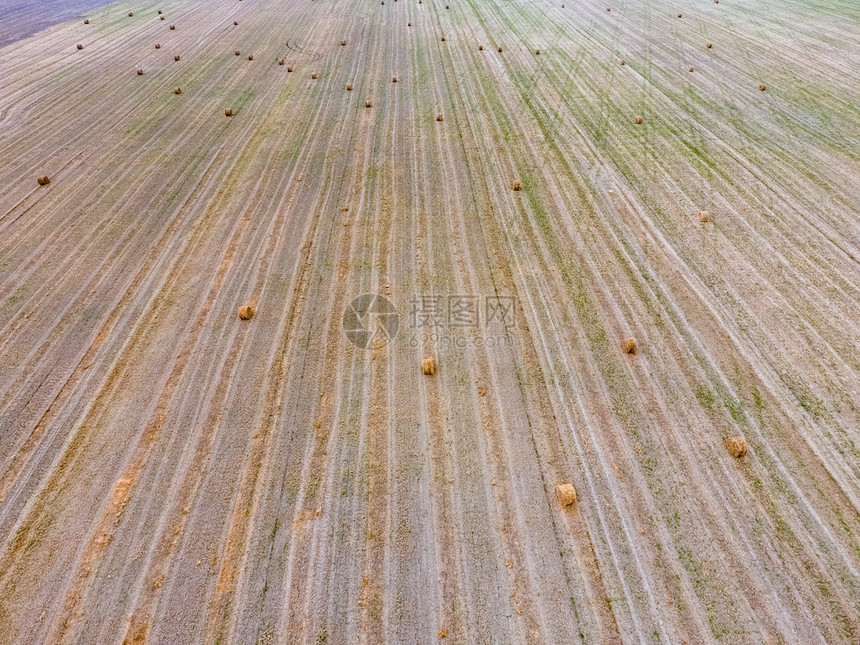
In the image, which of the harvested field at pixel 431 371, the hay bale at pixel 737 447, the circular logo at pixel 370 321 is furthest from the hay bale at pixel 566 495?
the circular logo at pixel 370 321

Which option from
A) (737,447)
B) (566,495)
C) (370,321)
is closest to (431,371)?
(370,321)

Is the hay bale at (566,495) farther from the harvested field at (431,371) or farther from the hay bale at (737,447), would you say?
the hay bale at (737,447)

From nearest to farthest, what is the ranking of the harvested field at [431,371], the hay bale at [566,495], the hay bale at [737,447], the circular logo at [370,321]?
the harvested field at [431,371] < the hay bale at [566,495] < the hay bale at [737,447] < the circular logo at [370,321]

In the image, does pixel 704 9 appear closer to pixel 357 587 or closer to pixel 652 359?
pixel 652 359

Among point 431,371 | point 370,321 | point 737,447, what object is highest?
point 370,321

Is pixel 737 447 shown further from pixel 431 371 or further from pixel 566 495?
pixel 431 371

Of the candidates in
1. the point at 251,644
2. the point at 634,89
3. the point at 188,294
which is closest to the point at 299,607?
the point at 251,644
